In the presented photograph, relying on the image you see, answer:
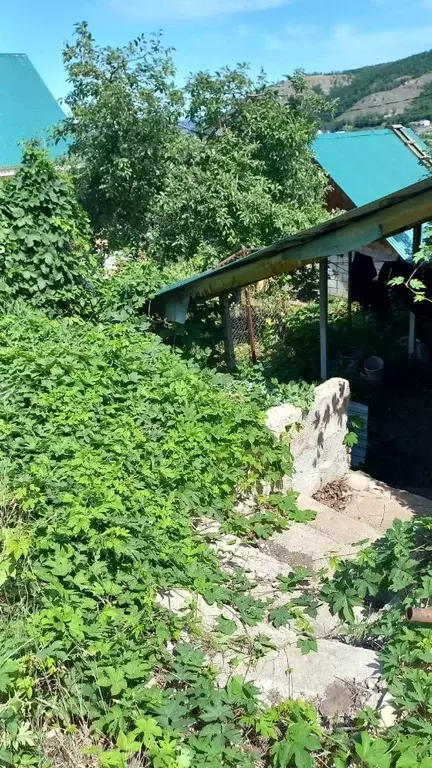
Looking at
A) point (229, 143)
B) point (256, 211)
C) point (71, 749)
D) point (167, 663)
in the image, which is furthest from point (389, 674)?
point (229, 143)

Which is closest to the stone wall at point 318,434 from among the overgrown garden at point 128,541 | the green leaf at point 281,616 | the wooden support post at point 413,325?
the overgrown garden at point 128,541

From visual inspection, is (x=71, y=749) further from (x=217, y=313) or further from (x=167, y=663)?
(x=217, y=313)

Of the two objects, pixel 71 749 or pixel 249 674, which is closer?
pixel 71 749

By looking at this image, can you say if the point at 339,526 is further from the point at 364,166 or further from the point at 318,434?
the point at 364,166

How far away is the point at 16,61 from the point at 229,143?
14.2 meters

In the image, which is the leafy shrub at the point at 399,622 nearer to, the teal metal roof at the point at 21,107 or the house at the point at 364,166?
the house at the point at 364,166

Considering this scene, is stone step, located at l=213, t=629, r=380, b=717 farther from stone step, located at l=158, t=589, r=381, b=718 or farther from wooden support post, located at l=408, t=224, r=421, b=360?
wooden support post, located at l=408, t=224, r=421, b=360

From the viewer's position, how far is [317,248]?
20.7ft

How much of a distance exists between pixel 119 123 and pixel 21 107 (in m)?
10.9

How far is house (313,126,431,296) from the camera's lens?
1345 cm

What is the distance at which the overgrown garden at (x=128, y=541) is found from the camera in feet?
9.15

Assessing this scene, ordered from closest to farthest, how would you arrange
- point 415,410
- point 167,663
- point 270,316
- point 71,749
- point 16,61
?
point 71,749 → point 167,663 → point 415,410 → point 270,316 → point 16,61

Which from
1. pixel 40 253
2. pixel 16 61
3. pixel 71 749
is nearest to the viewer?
pixel 71 749

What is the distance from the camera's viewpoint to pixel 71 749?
2764 millimetres
